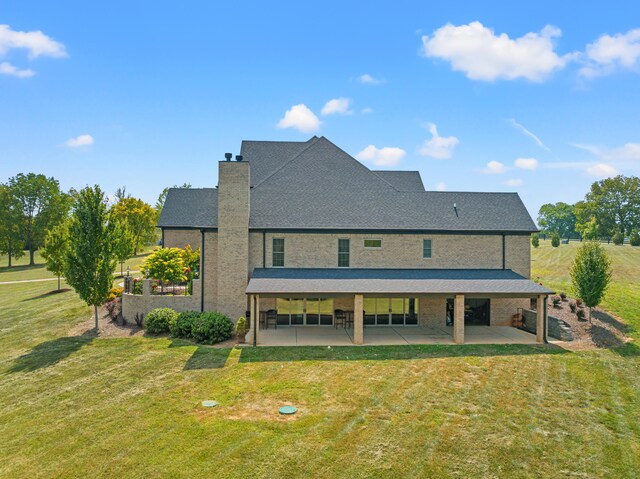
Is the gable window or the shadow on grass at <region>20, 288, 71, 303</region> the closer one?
the gable window

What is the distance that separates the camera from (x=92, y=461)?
402 inches

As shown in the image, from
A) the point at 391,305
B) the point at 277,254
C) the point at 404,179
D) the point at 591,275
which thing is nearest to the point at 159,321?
the point at 277,254

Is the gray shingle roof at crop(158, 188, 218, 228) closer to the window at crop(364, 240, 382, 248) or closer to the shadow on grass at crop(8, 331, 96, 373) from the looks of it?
the shadow on grass at crop(8, 331, 96, 373)

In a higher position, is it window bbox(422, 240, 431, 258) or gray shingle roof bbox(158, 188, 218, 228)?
gray shingle roof bbox(158, 188, 218, 228)

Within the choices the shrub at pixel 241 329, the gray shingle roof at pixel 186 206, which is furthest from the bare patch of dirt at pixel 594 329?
the gray shingle roof at pixel 186 206

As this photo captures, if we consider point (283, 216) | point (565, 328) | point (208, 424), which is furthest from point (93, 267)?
point (565, 328)

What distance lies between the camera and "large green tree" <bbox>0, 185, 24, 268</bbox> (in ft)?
204

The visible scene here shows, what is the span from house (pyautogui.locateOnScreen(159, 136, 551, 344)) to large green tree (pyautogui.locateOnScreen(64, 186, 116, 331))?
5233mm

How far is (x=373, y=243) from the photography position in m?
24.9

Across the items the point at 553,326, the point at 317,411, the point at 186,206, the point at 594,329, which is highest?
the point at 186,206

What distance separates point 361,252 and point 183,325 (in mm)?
11169

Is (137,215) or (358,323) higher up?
(137,215)

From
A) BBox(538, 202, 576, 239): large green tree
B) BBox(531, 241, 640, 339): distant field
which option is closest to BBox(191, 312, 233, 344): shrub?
BBox(531, 241, 640, 339): distant field

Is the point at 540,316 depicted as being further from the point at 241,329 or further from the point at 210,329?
the point at 210,329
